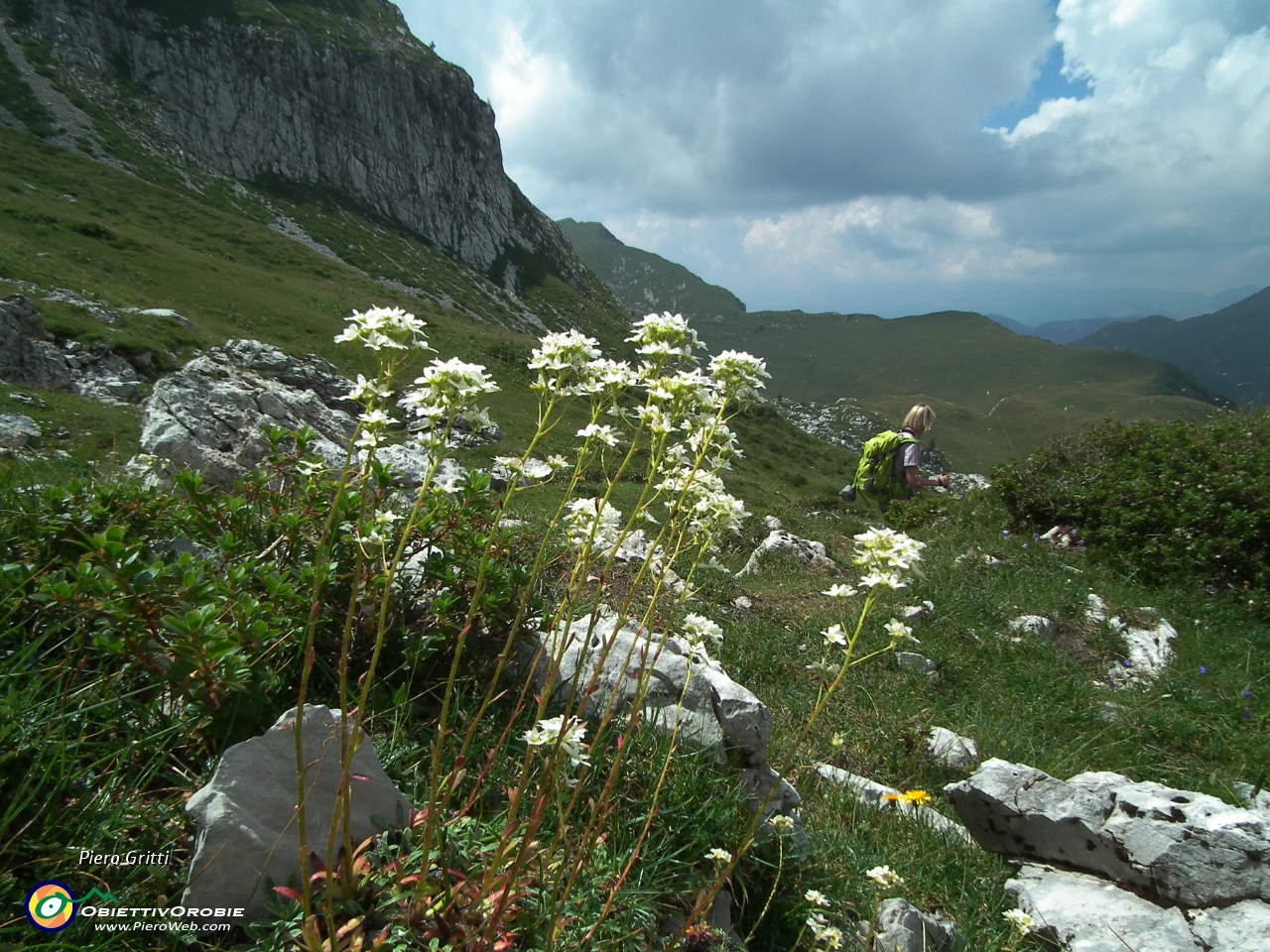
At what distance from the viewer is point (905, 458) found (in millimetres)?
11484

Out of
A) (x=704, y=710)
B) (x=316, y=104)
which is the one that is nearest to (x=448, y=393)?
(x=704, y=710)

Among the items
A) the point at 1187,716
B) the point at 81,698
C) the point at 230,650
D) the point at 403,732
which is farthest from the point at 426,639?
the point at 1187,716

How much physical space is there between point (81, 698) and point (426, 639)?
1.44 metres

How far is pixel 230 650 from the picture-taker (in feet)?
8.43

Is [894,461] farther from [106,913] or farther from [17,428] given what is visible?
[17,428]

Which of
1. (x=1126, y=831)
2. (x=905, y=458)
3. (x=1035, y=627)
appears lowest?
(x=1035, y=627)

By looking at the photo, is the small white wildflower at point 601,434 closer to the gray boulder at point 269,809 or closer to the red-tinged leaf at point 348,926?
the gray boulder at point 269,809

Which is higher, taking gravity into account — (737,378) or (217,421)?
(737,378)

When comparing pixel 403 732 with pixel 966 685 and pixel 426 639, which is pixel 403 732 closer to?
pixel 426 639

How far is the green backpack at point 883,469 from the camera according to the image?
464 inches

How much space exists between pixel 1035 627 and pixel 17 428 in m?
19.6

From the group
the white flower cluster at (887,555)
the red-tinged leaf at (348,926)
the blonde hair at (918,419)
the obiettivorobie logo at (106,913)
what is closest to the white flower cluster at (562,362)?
the white flower cluster at (887,555)

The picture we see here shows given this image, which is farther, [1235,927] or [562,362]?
[1235,927]

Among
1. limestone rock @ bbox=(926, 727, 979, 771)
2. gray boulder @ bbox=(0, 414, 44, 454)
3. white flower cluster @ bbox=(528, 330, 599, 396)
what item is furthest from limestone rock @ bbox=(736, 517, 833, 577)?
gray boulder @ bbox=(0, 414, 44, 454)
